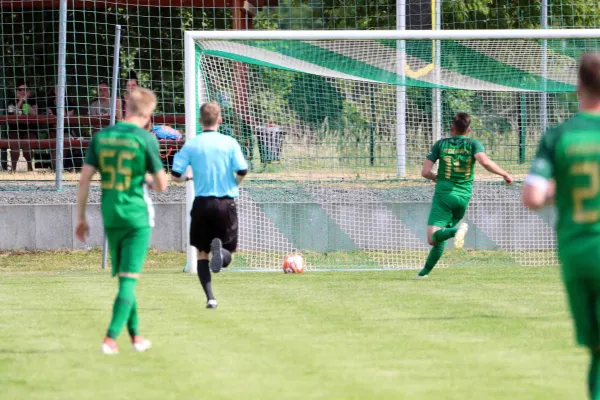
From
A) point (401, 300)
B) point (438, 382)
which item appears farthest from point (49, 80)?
point (438, 382)

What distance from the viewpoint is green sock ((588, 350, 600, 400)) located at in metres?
4.54

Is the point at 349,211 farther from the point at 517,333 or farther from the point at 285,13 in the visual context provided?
the point at 285,13

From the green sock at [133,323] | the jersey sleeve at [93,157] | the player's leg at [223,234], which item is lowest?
the green sock at [133,323]

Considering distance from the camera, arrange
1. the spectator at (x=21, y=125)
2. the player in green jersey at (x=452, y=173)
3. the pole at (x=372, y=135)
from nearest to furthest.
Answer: the player in green jersey at (x=452, y=173), the pole at (x=372, y=135), the spectator at (x=21, y=125)

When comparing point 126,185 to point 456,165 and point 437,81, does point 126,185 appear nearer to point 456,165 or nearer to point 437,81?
point 456,165

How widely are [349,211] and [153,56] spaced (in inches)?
210

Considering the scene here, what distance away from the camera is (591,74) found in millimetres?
4531

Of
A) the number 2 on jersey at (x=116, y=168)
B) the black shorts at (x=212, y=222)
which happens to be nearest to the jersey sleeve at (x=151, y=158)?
the number 2 on jersey at (x=116, y=168)

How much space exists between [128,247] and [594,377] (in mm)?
3337

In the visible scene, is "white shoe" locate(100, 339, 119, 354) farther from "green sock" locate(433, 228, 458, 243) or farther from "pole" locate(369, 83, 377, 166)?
"pole" locate(369, 83, 377, 166)

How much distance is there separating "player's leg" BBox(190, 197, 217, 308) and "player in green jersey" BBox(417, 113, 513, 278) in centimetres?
337

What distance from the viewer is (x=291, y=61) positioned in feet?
45.4

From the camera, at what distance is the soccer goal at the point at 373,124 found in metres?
13.9

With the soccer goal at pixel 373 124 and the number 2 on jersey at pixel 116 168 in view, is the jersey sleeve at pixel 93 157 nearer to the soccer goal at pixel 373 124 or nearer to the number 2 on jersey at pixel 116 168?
the number 2 on jersey at pixel 116 168
